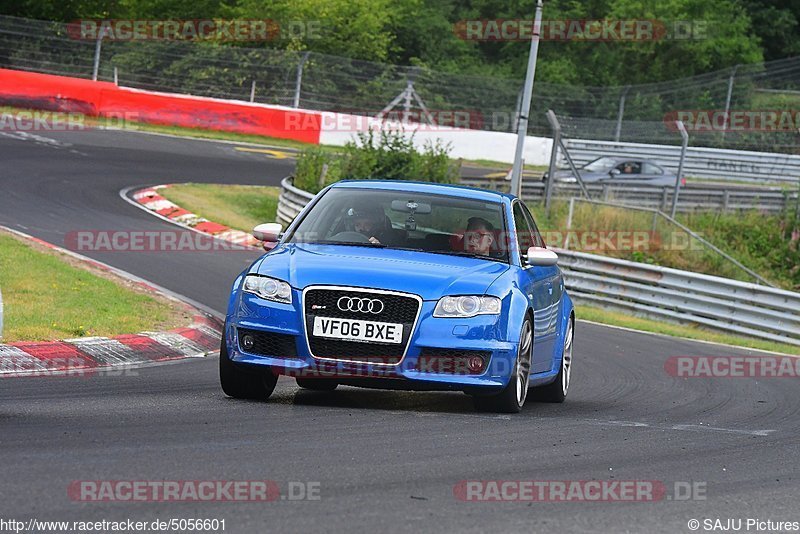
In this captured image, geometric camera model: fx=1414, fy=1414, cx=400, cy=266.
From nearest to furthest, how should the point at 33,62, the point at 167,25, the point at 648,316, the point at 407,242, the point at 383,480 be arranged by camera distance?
the point at 383,480 → the point at 407,242 → the point at 648,316 → the point at 33,62 → the point at 167,25

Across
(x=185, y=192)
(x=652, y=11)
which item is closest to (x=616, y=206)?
(x=185, y=192)

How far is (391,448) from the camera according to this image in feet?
23.6

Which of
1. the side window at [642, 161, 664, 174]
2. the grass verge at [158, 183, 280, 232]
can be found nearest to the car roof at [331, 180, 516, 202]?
the grass verge at [158, 183, 280, 232]

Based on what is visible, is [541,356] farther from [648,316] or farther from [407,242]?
[648,316]

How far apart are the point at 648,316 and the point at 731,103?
59.6 ft

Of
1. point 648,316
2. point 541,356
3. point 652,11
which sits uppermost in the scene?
point 652,11

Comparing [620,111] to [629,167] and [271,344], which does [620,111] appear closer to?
[629,167]

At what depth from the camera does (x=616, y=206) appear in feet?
90.5

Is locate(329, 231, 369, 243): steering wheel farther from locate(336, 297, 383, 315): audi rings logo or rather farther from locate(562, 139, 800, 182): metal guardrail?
locate(562, 139, 800, 182): metal guardrail

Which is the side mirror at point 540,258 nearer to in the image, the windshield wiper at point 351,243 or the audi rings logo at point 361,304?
the windshield wiper at point 351,243

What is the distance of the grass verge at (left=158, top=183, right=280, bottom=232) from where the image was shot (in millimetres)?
25266

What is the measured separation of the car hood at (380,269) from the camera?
335 inches

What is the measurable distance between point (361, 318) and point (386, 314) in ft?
0.50

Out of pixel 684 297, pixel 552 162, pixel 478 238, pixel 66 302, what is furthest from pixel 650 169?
pixel 478 238
